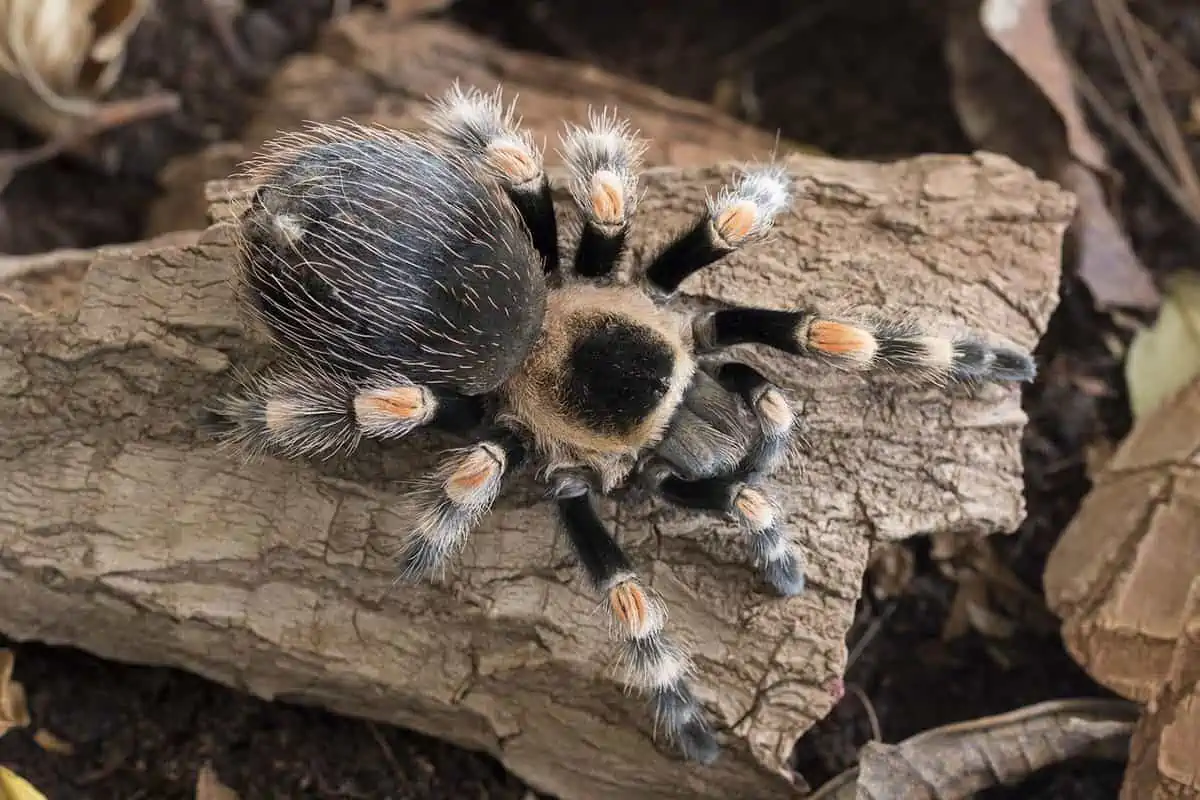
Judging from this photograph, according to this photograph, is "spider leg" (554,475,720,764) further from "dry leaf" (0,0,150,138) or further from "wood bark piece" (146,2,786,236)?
"dry leaf" (0,0,150,138)

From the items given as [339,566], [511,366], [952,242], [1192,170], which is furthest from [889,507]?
[1192,170]

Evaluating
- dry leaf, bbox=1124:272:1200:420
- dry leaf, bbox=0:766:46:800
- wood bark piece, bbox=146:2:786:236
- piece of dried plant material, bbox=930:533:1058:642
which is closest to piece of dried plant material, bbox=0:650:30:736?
dry leaf, bbox=0:766:46:800

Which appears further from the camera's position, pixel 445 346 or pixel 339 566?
pixel 339 566

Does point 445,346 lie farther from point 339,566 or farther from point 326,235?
point 339,566

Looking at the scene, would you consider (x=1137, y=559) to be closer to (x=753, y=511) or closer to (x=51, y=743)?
(x=753, y=511)

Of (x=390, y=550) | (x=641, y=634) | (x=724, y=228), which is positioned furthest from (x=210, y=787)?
(x=724, y=228)

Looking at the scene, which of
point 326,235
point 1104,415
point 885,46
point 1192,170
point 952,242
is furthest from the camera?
point 885,46
